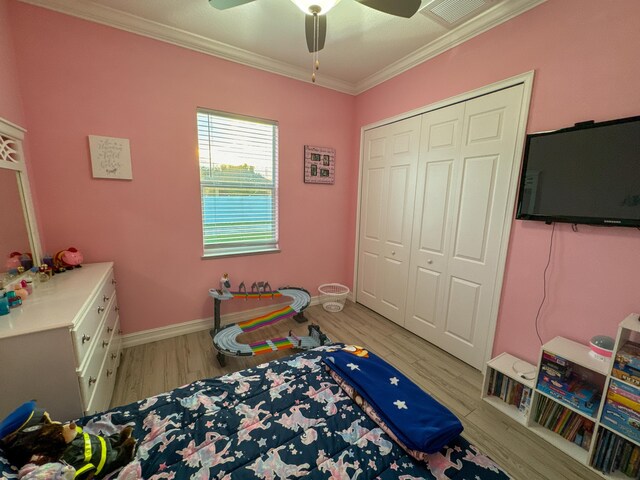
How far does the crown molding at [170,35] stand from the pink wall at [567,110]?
1682 millimetres

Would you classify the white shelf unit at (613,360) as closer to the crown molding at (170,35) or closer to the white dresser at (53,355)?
the white dresser at (53,355)

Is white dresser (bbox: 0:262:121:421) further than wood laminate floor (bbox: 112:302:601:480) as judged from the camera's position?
No

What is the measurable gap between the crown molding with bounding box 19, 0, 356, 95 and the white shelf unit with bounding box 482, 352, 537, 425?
3250 millimetres

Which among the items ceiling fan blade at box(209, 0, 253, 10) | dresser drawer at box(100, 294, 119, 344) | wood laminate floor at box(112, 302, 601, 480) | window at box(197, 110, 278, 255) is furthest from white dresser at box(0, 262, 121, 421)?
ceiling fan blade at box(209, 0, 253, 10)

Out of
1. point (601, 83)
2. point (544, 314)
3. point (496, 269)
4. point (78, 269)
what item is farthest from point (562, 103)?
point (78, 269)

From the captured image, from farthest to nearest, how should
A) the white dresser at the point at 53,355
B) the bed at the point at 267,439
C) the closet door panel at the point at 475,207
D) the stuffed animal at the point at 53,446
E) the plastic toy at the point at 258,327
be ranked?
1. the plastic toy at the point at 258,327
2. the closet door panel at the point at 475,207
3. the white dresser at the point at 53,355
4. the bed at the point at 267,439
5. the stuffed animal at the point at 53,446

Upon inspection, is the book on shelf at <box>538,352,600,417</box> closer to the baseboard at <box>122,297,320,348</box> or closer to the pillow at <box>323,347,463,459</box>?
the pillow at <box>323,347,463,459</box>

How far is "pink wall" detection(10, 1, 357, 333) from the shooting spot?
6.54 feet

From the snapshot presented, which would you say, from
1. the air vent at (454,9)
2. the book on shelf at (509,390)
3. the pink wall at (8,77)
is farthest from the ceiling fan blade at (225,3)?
the book on shelf at (509,390)

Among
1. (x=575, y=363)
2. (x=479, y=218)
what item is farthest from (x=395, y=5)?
(x=575, y=363)

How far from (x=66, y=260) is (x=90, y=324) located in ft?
2.83

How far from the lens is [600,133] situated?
1.51 meters

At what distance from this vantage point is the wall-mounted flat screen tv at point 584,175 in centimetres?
144

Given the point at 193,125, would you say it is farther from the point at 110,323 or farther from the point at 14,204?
the point at 110,323
